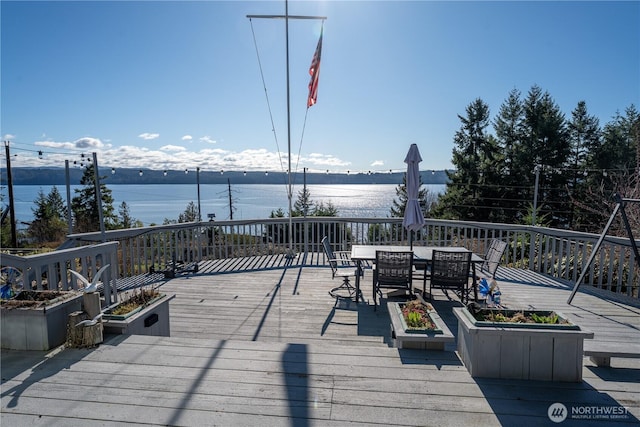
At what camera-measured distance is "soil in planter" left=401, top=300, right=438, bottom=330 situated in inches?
109

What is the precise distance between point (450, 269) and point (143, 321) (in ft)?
11.7

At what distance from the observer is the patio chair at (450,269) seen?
4.46 meters

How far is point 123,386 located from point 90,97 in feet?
34.6

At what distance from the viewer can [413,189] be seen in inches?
201

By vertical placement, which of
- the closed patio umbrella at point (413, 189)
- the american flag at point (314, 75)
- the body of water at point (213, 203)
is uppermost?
the american flag at point (314, 75)

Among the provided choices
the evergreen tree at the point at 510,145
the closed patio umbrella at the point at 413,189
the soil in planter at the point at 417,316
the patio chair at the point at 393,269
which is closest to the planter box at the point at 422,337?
the soil in planter at the point at 417,316

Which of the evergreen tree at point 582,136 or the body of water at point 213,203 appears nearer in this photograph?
the evergreen tree at point 582,136

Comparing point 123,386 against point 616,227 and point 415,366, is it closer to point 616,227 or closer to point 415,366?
point 415,366

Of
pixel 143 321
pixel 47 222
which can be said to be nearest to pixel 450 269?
pixel 143 321

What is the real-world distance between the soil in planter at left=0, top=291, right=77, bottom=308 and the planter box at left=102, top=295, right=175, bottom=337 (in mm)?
375

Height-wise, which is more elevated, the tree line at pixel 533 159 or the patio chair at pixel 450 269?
the tree line at pixel 533 159

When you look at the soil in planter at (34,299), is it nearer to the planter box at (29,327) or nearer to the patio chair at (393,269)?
the planter box at (29,327)

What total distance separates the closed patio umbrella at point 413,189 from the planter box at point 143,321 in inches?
134

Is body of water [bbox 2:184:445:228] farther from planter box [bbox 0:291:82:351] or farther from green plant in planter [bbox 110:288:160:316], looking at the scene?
planter box [bbox 0:291:82:351]
